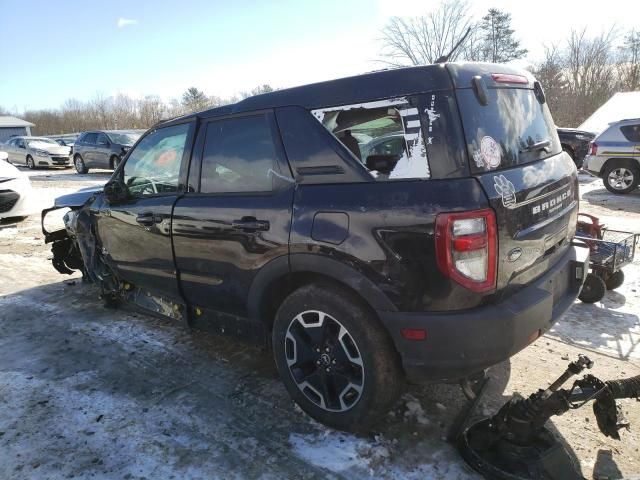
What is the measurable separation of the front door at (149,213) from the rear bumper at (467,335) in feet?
6.21

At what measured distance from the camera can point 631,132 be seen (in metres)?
10.5

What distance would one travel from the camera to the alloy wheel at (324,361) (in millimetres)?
2488

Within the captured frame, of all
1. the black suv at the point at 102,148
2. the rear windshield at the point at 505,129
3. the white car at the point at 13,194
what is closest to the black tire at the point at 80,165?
the black suv at the point at 102,148

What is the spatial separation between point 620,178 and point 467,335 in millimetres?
10688

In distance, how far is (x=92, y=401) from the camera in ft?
10.0

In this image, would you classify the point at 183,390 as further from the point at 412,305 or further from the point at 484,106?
the point at 484,106

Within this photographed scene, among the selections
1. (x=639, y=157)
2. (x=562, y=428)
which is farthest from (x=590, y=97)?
(x=562, y=428)

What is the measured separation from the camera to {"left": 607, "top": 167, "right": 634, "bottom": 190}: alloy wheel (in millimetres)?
10492

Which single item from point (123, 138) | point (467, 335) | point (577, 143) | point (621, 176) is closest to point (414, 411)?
point (467, 335)

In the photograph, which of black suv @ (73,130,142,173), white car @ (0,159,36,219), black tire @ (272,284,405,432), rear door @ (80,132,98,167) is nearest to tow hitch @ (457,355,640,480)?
black tire @ (272,284,405,432)

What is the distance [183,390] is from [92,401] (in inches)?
22.9

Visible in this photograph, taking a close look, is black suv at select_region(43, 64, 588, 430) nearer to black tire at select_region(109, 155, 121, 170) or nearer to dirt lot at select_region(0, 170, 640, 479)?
dirt lot at select_region(0, 170, 640, 479)

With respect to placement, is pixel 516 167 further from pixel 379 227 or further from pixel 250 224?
pixel 250 224

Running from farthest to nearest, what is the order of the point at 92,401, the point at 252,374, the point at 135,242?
1. the point at 135,242
2. the point at 252,374
3. the point at 92,401
